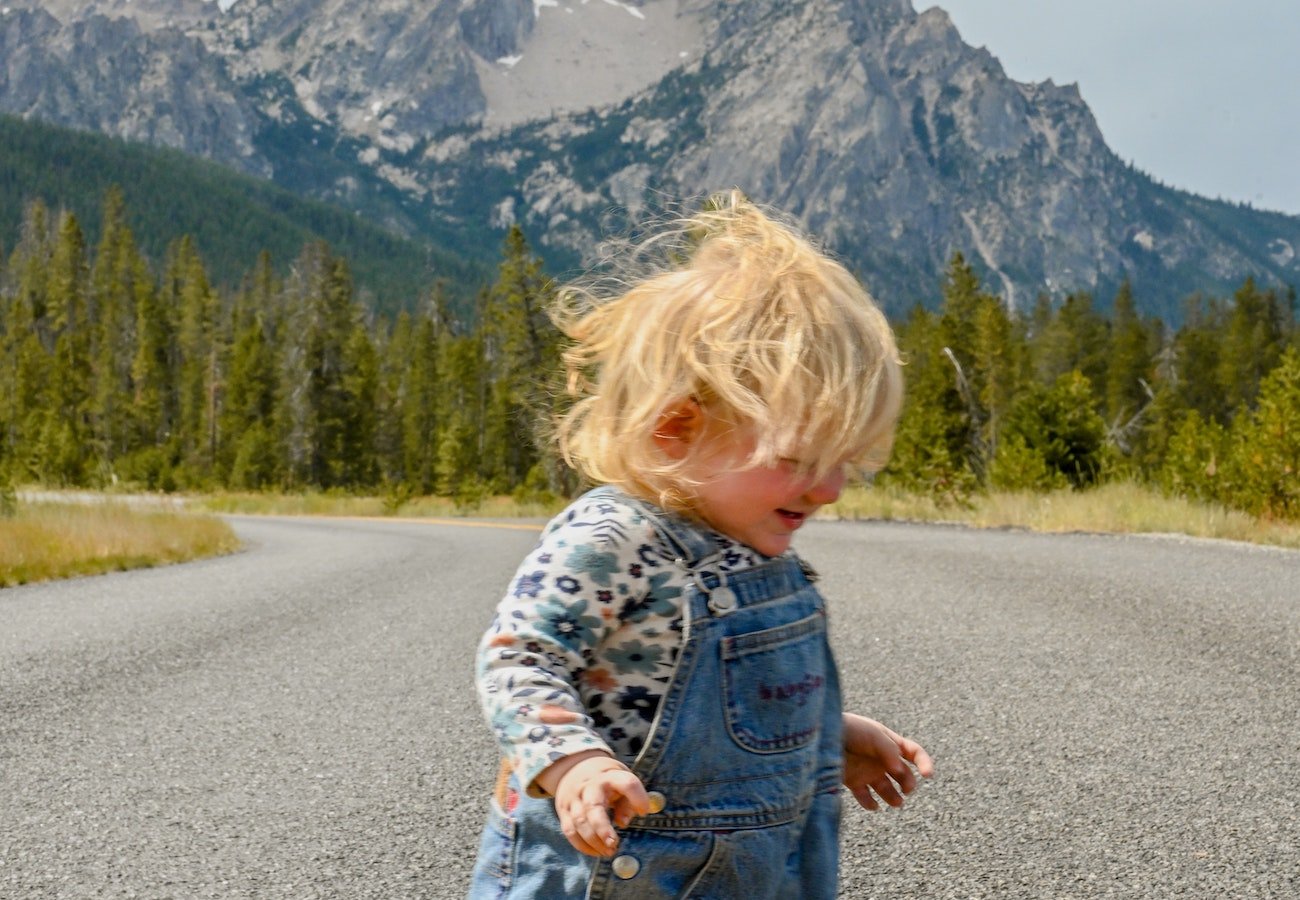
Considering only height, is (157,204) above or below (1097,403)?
above

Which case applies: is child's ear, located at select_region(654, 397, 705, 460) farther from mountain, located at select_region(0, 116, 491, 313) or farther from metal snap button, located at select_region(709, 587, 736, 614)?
mountain, located at select_region(0, 116, 491, 313)

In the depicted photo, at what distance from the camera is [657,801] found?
1.84 meters

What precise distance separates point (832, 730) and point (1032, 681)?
316 cm

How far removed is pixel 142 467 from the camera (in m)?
69.1

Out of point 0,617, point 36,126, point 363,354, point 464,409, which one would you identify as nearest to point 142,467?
point 363,354

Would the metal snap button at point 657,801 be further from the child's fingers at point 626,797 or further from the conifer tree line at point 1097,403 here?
the conifer tree line at point 1097,403

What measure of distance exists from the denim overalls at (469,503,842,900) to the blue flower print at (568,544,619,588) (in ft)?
0.34

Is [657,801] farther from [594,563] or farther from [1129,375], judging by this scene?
[1129,375]

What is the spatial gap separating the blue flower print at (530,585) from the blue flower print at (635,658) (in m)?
0.15

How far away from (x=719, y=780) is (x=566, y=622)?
1.11ft

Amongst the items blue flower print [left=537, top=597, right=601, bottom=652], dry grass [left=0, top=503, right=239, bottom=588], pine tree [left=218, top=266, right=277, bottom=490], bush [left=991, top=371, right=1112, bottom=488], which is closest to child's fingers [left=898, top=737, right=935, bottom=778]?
blue flower print [left=537, top=597, right=601, bottom=652]

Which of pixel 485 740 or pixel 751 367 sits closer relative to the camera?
pixel 751 367

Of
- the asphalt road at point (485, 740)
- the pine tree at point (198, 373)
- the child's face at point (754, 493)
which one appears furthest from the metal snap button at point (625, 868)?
the pine tree at point (198, 373)

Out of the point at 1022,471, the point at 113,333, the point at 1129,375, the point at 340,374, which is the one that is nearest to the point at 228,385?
the point at 340,374
